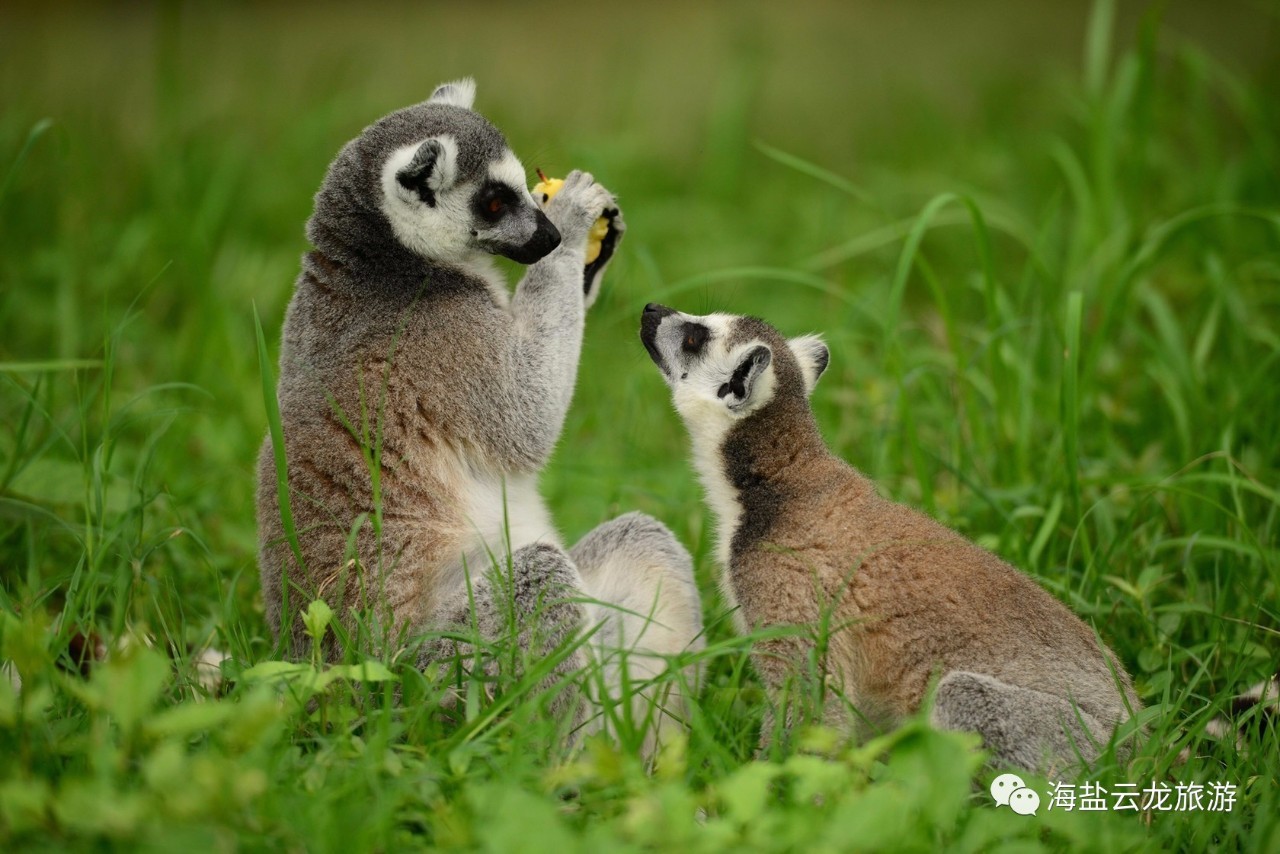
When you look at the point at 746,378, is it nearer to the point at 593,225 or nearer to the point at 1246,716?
the point at 593,225

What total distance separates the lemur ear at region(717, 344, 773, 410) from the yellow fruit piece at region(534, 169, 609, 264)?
0.86 metres

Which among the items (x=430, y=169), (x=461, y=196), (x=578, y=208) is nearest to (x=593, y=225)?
(x=578, y=208)

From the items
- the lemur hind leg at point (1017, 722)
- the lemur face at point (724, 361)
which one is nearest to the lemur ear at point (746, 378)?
the lemur face at point (724, 361)

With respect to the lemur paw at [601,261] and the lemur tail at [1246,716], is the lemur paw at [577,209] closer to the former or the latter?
the lemur paw at [601,261]

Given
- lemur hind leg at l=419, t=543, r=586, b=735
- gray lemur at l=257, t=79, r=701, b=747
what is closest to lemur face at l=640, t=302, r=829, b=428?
gray lemur at l=257, t=79, r=701, b=747

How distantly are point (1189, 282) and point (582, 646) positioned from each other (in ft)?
16.4

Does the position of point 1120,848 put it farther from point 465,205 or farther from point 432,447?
point 465,205

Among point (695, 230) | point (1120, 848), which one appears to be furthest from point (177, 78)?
point (1120, 848)

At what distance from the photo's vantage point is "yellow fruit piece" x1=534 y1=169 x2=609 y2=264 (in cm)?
420

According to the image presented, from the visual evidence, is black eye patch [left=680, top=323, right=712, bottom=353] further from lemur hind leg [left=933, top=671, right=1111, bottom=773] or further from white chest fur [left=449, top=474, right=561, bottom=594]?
lemur hind leg [left=933, top=671, right=1111, bottom=773]

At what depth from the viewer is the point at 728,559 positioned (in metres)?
3.71

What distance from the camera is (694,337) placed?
3.83 metres

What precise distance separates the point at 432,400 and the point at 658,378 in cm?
307

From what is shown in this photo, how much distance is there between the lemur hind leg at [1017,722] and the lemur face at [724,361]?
1.09 meters
